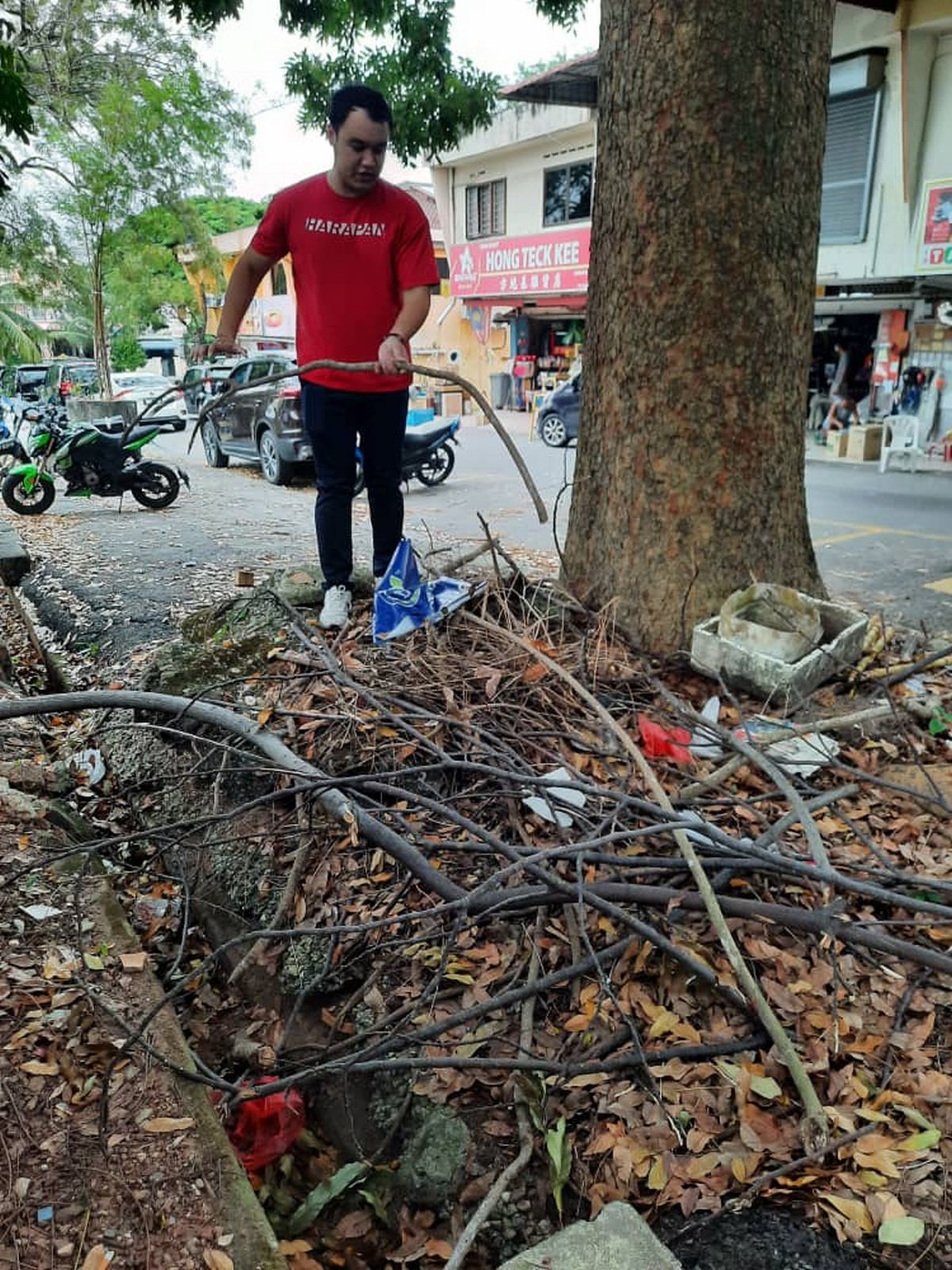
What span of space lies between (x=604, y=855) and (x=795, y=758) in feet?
3.56

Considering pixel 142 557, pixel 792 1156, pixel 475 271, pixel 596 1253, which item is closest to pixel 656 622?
pixel 792 1156

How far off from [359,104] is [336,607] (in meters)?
1.93

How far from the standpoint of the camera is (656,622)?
371 centimetres

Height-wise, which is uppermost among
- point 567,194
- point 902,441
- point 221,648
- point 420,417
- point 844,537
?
point 567,194

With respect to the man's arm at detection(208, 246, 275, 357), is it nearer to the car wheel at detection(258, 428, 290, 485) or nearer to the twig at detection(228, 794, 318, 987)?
the twig at detection(228, 794, 318, 987)

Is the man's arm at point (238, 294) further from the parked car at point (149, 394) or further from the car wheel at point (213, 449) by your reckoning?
the car wheel at point (213, 449)

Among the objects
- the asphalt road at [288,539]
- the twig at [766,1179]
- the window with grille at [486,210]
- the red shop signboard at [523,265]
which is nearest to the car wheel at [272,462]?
the asphalt road at [288,539]

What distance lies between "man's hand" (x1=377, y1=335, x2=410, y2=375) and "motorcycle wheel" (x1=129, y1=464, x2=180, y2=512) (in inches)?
269

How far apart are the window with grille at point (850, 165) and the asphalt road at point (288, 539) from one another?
4130 mm

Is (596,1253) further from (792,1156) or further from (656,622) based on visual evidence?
(656,622)

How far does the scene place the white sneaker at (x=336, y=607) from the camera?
12.6 ft

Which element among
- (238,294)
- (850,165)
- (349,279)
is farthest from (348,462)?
(850,165)

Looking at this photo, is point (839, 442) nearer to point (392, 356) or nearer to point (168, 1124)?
point (392, 356)

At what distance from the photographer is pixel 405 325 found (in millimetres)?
3475
